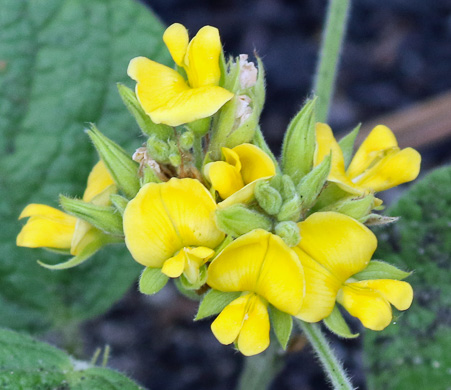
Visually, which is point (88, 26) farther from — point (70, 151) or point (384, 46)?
point (384, 46)

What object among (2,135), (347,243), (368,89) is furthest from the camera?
(368,89)

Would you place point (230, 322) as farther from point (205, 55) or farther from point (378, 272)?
point (205, 55)

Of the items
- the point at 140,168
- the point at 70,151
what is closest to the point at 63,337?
the point at 70,151

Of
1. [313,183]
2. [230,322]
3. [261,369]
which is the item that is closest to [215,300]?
[230,322]

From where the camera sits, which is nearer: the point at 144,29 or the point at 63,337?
the point at 144,29

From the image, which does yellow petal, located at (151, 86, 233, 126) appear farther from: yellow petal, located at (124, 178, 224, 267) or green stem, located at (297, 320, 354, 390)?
green stem, located at (297, 320, 354, 390)

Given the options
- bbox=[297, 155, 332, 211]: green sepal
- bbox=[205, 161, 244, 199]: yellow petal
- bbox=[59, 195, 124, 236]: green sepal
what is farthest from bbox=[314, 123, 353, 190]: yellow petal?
→ bbox=[59, 195, 124, 236]: green sepal

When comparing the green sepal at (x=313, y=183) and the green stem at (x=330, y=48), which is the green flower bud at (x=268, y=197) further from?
the green stem at (x=330, y=48)

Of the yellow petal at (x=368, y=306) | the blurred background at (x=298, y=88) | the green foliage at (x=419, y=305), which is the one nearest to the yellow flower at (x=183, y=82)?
the yellow petal at (x=368, y=306)
